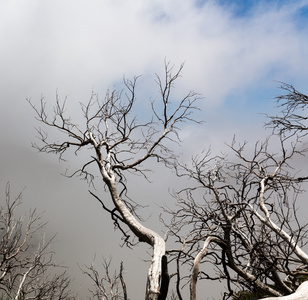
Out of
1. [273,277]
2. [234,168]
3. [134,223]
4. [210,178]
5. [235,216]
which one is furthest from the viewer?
[234,168]

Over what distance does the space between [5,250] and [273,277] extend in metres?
8.43

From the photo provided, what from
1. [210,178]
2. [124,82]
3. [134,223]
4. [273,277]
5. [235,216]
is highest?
[124,82]

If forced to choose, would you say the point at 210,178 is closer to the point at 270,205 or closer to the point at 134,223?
the point at 270,205

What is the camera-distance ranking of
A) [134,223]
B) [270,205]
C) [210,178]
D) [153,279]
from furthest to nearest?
1. [210,178]
2. [270,205]
3. [134,223]
4. [153,279]

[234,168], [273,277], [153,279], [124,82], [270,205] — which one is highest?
[124,82]

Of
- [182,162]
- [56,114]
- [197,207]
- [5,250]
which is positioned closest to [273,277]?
[197,207]

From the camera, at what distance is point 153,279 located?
3498 millimetres

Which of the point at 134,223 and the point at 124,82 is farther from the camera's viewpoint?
the point at 124,82

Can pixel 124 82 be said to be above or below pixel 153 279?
above

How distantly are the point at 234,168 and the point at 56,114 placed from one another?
4427mm

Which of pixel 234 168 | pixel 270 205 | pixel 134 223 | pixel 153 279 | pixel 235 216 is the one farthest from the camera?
pixel 234 168

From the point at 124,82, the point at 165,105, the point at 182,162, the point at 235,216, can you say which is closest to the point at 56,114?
the point at 124,82

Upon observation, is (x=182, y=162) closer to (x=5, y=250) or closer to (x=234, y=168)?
(x=234, y=168)

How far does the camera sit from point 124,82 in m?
6.90
